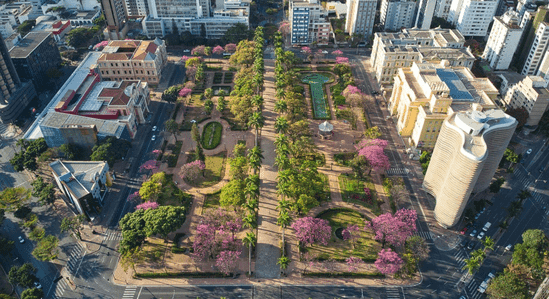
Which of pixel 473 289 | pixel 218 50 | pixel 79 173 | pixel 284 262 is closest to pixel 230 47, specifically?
pixel 218 50

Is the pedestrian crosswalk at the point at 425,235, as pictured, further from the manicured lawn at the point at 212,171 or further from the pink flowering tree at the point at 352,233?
the manicured lawn at the point at 212,171

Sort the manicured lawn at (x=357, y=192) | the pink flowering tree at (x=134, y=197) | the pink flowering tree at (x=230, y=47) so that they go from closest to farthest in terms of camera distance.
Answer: the pink flowering tree at (x=134, y=197), the manicured lawn at (x=357, y=192), the pink flowering tree at (x=230, y=47)

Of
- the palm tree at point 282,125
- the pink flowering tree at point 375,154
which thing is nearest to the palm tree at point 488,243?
the pink flowering tree at point 375,154

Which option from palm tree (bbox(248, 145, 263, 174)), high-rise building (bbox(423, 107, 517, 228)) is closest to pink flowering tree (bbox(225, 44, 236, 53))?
palm tree (bbox(248, 145, 263, 174))

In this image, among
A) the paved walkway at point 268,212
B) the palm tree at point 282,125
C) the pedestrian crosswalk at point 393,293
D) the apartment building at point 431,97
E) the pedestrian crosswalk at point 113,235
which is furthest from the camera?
the palm tree at point 282,125

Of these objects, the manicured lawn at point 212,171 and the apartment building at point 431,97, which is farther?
the apartment building at point 431,97

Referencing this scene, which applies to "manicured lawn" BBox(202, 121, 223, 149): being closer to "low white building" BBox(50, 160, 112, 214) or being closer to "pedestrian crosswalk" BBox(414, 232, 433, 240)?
"low white building" BBox(50, 160, 112, 214)

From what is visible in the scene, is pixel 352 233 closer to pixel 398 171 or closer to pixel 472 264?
pixel 472 264
